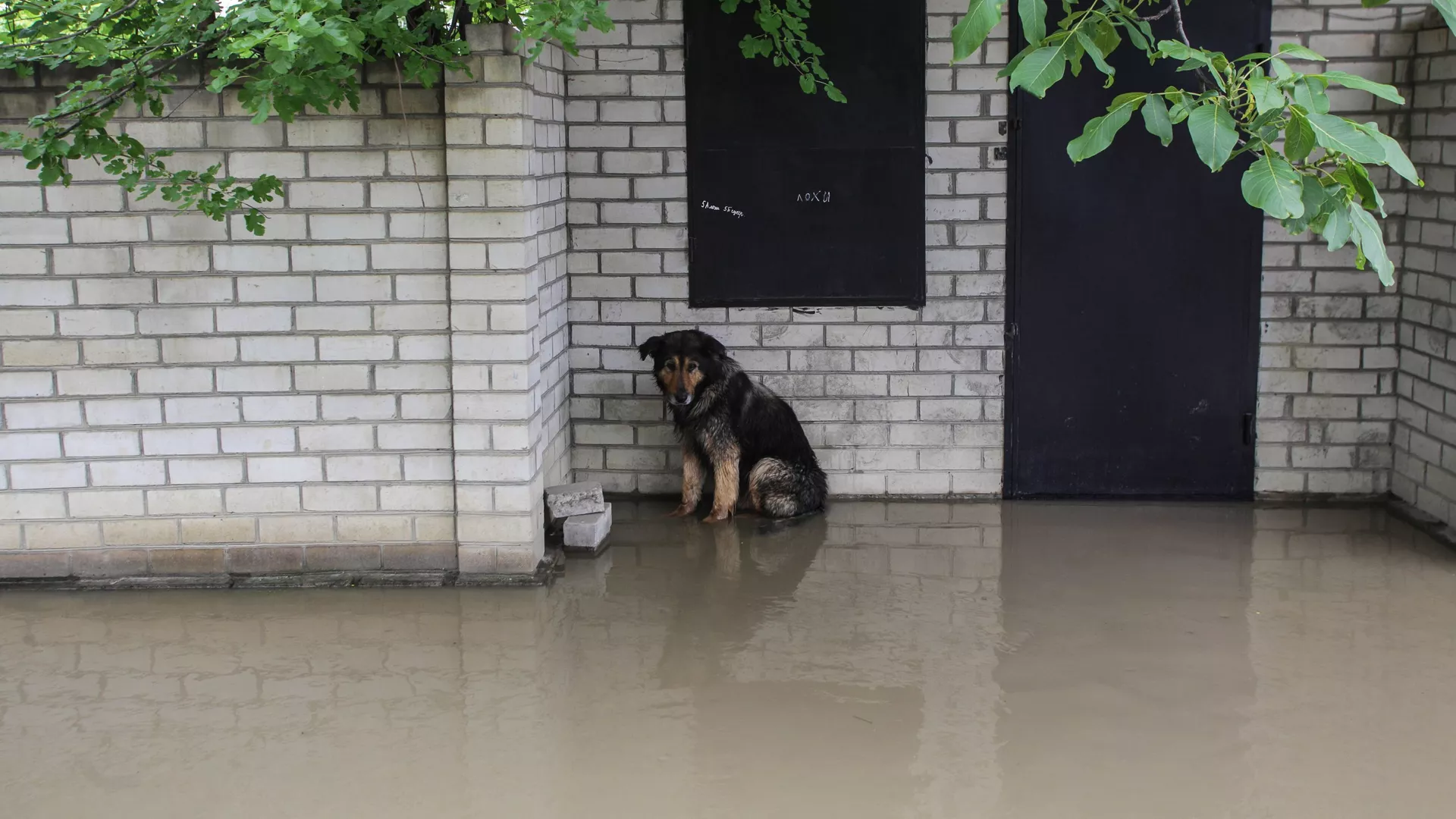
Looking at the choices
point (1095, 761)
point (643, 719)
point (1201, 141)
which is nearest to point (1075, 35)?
point (1201, 141)

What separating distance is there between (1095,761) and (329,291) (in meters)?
3.44

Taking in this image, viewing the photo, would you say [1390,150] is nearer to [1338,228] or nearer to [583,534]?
[1338,228]

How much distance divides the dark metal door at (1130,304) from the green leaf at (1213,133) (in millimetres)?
3465

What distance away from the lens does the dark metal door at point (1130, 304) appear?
20.7 feet

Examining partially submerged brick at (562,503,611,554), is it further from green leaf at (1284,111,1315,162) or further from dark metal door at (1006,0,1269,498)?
green leaf at (1284,111,1315,162)

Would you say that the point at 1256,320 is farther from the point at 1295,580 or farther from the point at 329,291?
the point at 329,291

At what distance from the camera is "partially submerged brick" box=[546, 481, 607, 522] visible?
589 cm

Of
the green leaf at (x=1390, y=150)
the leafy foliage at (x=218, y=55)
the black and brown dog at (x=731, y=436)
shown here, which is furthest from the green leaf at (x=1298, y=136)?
the black and brown dog at (x=731, y=436)

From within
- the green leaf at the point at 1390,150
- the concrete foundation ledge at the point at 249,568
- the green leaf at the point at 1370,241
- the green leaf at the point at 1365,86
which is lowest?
the concrete foundation ledge at the point at 249,568

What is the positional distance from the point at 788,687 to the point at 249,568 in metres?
2.47

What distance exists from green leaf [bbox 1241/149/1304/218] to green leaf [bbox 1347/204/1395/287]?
0.13 metres

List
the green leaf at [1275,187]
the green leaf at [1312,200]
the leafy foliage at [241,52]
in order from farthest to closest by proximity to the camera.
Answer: the leafy foliage at [241,52] < the green leaf at [1312,200] < the green leaf at [1275,187]

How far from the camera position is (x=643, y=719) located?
4.08 meters

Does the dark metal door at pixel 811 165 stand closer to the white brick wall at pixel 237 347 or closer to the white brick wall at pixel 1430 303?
the white brick wall at pixel 237 347
